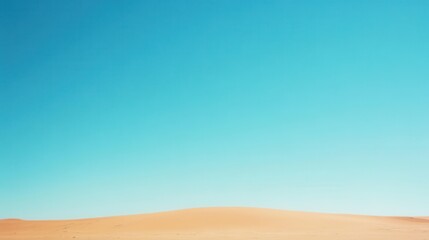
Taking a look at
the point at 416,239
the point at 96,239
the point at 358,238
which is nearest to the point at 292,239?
the point at 358,238

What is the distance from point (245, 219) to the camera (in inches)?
1374

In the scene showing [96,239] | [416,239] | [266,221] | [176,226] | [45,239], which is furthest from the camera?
[266,221]

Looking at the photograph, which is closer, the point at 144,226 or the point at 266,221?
the point at 144,226

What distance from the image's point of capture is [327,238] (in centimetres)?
1692

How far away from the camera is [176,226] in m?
31.1

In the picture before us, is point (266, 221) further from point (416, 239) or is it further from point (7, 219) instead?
point (7, 219)

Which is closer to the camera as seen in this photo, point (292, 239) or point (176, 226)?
point (292, 239)

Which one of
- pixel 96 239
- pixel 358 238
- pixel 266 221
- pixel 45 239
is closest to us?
pixel 358 238

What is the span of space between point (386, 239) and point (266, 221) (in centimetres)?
1842

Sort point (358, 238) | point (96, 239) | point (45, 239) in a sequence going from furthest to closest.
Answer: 1. point (45, 239)
2. point (96, 239)
3. point (358, 238)

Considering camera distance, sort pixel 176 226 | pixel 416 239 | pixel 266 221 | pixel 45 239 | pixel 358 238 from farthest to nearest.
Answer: pixel 266 221 → pixel 176 226 → pixel 45 239 → pixel 358 238 → pixel 416 239

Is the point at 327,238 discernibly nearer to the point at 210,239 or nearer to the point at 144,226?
the point at 210,239

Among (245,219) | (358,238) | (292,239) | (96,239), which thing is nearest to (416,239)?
(358,238)

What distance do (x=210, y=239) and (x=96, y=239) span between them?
7.11 meters
